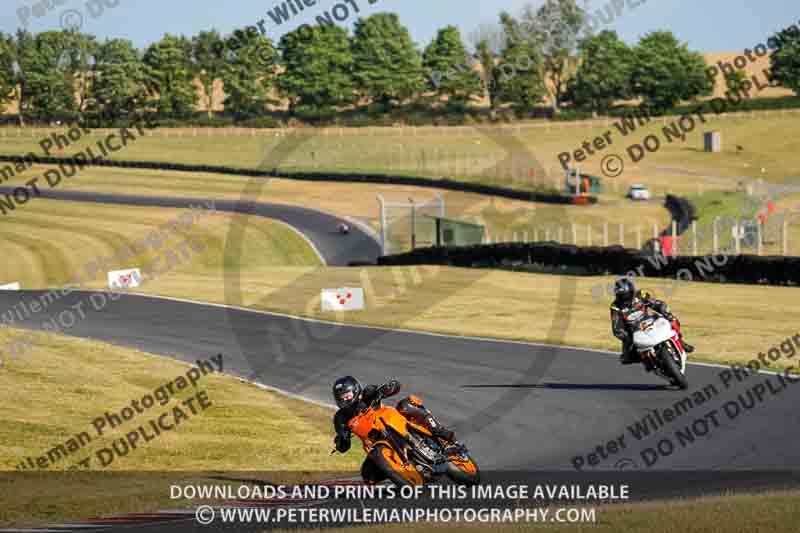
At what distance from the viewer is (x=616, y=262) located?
34.9 meters

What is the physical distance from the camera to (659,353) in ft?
57.2

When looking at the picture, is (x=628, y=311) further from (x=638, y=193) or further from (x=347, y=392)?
(x=638, y=193)

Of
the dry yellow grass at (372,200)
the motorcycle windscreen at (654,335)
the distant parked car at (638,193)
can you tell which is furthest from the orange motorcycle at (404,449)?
the distant parked car at (638,193)

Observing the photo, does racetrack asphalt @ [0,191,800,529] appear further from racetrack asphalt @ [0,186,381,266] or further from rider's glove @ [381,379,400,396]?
racetrack asphalt @ [0,186,381,266]

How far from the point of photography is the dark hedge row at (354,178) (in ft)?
232

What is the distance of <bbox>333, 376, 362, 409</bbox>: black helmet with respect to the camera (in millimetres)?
11781

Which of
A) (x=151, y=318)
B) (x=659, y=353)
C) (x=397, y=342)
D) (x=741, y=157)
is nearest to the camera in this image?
(x=659, y=353)

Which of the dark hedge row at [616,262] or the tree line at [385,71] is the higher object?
the tree line at [385,71]

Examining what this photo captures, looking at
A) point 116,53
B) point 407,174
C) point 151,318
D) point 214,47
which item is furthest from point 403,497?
point 214,47

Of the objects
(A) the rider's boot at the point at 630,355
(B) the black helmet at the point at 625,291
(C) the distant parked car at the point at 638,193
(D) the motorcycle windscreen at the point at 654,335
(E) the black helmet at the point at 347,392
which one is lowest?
(C) the distant parked car at the point at 638,193

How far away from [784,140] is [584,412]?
98751 mm

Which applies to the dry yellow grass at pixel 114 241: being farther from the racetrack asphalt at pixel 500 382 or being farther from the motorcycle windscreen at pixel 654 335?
the motorcycle windscreen at pixel 654 335

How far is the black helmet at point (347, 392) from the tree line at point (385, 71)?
11478cm

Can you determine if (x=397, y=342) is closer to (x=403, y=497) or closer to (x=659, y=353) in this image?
(x=659, y=353)
